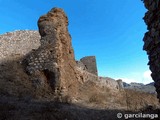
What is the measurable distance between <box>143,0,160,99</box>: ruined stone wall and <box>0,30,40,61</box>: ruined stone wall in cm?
1378

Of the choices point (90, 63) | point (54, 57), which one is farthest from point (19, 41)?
point (54, 57)

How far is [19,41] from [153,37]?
1573cm

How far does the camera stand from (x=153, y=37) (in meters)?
5.64

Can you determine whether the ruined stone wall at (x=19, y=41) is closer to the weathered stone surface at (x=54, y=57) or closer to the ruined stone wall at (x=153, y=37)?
the weathered stone surface at (x=54, y=57)

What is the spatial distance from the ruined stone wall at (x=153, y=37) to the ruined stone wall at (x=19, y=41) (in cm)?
1378

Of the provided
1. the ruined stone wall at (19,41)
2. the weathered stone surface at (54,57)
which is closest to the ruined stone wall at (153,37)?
the weathered stone surface at (54,57)

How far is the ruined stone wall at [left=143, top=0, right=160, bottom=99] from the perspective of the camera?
5.47 meters

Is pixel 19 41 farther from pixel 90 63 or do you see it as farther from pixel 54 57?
pixel 54 57

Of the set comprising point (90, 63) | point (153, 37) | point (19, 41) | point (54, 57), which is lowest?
point (153, 37)

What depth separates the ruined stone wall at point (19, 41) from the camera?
1892cm

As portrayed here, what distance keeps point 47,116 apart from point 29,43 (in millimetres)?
14563

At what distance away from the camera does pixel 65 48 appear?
1169 centimetres

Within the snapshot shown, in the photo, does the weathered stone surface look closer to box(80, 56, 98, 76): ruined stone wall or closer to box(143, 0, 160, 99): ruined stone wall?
box(143, 0, 160, 99): ruined stone wall

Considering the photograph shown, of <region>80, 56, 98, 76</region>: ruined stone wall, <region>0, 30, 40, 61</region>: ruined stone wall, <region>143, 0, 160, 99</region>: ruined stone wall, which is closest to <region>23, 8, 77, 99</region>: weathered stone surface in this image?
<region>143, 0, 160, 99</region>: ruined stone wall
